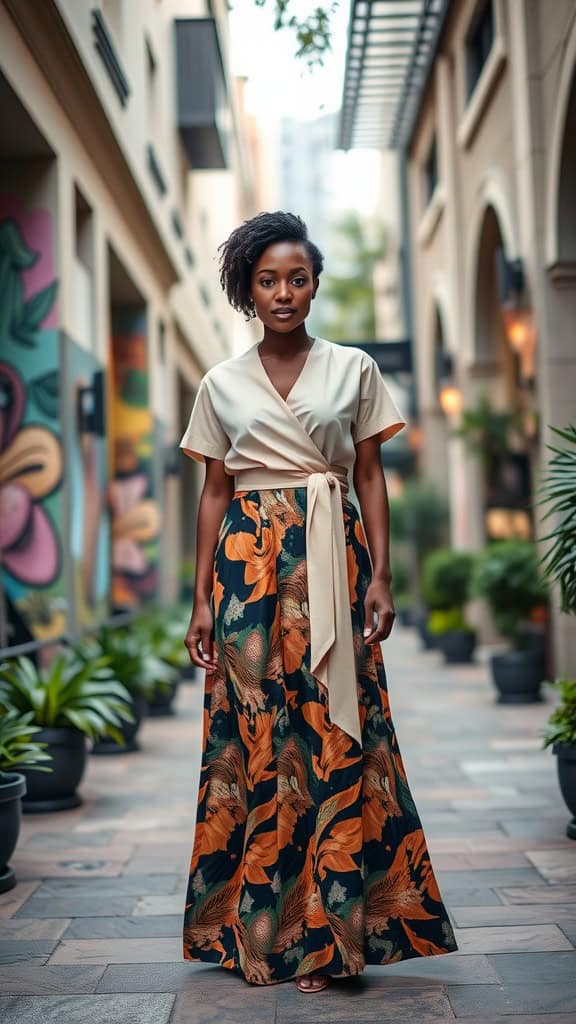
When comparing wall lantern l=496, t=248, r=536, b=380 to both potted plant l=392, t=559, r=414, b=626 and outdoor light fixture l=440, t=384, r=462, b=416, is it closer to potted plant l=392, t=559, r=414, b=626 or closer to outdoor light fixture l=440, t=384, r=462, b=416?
outdoor light fixture l=440, t=384, r=462, b=416

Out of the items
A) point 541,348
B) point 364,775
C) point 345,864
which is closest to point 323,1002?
point 345,864

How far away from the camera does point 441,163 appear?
1503cm

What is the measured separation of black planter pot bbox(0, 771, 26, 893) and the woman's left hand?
167 centimetres

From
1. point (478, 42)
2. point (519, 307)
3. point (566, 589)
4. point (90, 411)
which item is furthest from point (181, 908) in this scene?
point (478, 42)

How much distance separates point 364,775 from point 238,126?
23.7 meters

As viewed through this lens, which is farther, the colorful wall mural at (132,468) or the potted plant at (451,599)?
the potted plant at (451,599)

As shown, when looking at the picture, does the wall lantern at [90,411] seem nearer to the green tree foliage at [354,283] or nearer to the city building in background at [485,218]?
the city building in background at [485,218]

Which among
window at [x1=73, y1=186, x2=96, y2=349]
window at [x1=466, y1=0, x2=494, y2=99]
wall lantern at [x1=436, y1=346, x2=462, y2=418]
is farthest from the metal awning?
window at [x1=73, y1=186, x2=96, y2=349]

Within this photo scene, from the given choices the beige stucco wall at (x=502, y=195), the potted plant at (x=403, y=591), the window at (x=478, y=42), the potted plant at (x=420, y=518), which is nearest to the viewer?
the beige stucco wall at (x=502, y=195)

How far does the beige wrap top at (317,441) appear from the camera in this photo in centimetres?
301

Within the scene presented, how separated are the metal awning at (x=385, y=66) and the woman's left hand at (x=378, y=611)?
10427 millimetres

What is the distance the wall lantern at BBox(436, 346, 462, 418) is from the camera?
1434 centimetres

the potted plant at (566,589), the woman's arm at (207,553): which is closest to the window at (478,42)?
the potted plant at (566,589)

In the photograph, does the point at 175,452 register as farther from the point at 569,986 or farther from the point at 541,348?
the point at 569,986
